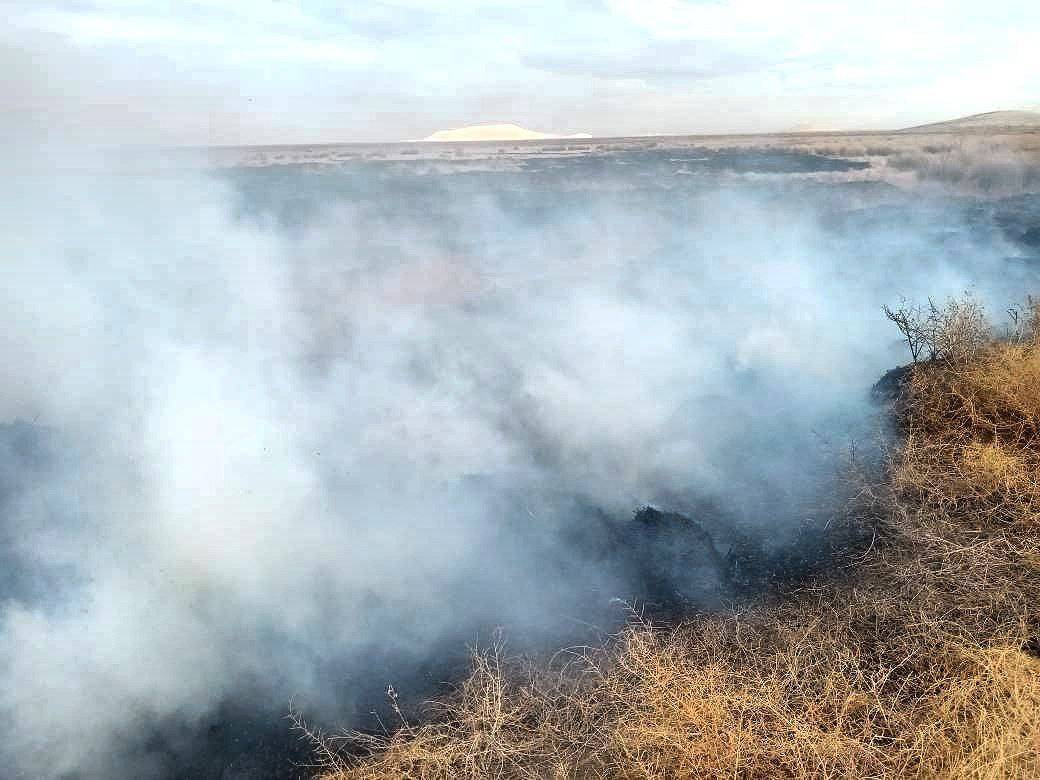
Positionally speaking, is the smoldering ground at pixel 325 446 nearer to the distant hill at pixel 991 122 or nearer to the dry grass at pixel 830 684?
the dry grass at pixel 830 684

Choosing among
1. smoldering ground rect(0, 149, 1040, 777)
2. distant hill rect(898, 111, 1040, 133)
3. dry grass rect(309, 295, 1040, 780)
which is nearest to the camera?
dry grass rect(309, 295, 1040, 780)

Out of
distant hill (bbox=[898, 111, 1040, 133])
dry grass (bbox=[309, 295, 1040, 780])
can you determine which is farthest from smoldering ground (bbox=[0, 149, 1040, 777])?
distant hill (bbox=[898, 111, 1040, 133])

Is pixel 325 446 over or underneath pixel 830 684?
over

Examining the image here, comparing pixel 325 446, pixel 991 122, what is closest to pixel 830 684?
pixel 325 446

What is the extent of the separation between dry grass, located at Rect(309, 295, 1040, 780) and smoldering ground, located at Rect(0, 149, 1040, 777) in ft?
2.00

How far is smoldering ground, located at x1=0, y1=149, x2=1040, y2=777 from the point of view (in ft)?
15.4

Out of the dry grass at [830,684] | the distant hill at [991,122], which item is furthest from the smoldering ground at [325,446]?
the distant hill at [991,122]

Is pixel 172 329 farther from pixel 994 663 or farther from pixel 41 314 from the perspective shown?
pixel 994 663

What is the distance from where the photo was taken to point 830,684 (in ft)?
12.0

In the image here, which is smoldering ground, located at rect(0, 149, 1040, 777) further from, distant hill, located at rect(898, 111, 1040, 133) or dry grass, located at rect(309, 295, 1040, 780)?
distant hill, located at rect(898, 111, 1040, 133)

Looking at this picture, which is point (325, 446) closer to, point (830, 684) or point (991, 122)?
point (830, 684)

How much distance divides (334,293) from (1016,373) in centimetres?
992

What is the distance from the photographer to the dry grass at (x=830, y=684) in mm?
3379

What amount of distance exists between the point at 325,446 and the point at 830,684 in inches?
193
